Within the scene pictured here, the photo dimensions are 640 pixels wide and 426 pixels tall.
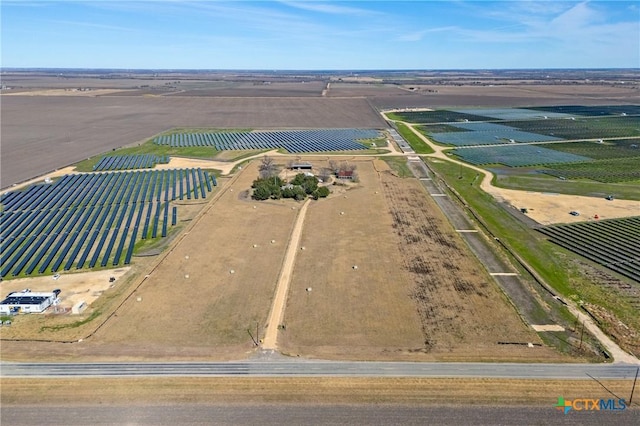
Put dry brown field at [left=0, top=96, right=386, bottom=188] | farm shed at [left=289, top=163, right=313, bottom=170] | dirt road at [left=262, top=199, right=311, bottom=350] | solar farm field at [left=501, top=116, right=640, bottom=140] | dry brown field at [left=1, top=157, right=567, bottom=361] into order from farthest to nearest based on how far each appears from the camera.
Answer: solar farm field at [left=501, top=116, right=640, bottom=140] < dry brown field at [left=0, top=96, right=386, bottom=188] < farm shed at [left=289, top=163, right=313, bottom=170] < dirt road at [left=262, top=199, right=311, bottom=350] < dry brown field at [left=1, top=157, right=567, bottom=361]

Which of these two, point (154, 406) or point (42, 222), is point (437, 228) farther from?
point (42, 222)

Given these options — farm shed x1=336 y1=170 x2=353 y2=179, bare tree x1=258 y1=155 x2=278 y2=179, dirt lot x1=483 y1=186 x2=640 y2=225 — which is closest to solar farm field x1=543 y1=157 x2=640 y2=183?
dirt lot x1=483 y1=186 x2=640 y2=225

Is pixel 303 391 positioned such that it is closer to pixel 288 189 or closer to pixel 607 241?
pixel 288 189

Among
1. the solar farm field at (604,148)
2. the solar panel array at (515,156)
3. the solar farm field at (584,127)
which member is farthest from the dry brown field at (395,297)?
the solar farm field at (584,127)

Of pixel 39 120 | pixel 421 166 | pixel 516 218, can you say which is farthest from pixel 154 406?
pixel 39 120

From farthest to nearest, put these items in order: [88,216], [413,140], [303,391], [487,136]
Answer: [487,136] < [413,140] < [88,216] < [303,391]

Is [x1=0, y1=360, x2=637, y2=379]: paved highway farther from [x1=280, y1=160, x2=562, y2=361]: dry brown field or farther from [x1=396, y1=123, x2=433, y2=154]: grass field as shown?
Answer: [x1=396, y1=123, x2=433, y2=154]: grass field

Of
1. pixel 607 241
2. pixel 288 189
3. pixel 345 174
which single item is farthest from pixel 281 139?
pixel 607 241
